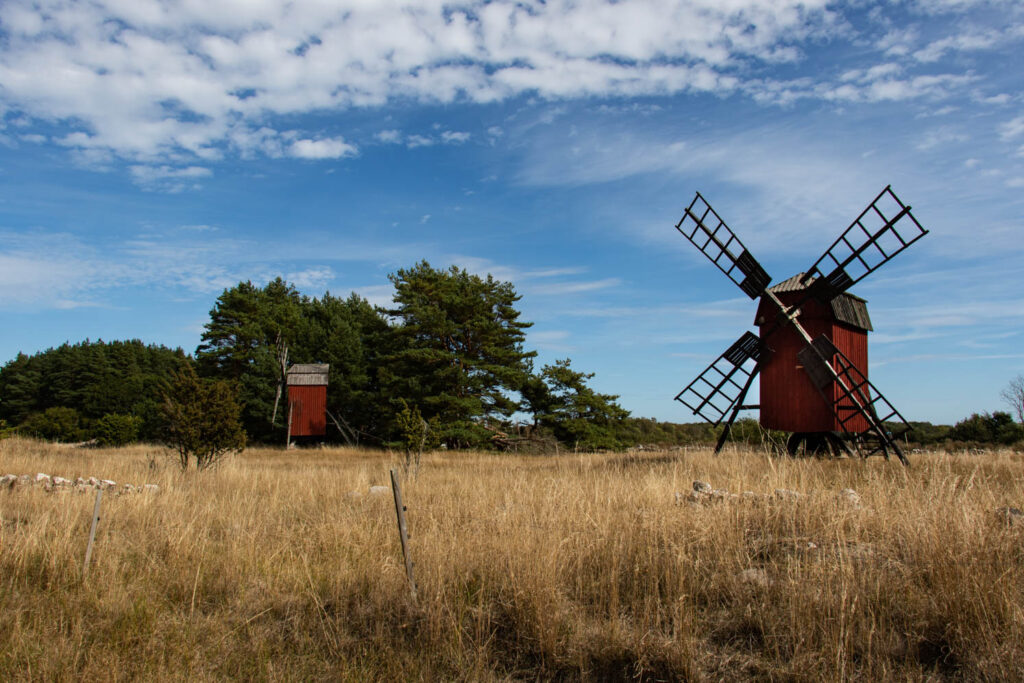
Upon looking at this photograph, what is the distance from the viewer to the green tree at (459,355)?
2762 cm

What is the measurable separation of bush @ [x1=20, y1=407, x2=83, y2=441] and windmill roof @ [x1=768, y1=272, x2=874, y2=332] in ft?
129

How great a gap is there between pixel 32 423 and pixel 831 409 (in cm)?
4181

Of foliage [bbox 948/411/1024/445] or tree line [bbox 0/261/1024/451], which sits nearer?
foliage [bbox 948/411/1024/445]

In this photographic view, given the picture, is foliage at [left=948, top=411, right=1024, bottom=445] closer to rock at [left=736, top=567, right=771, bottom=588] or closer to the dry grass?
the dry grass

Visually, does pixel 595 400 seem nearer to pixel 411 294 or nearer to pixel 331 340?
pixel 411 294

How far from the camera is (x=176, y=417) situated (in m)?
13.8

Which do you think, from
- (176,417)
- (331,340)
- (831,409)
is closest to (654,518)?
(831,409)

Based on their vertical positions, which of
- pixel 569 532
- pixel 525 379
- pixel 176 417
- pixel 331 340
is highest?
pixel 331 340

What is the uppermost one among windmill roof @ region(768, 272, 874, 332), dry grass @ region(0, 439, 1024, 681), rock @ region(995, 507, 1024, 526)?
windmill roof @ region(768, 272, 874, 332)

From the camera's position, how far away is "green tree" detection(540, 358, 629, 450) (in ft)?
89.7

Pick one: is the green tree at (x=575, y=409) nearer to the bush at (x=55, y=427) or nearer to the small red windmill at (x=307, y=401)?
the small red windmill at (x=307, y=401)

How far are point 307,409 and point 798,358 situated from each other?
25.8 m

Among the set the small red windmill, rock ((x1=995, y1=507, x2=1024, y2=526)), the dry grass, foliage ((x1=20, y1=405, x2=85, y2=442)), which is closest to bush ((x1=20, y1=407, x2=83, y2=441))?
foliage ((x1=20, y1=405, x2=85, y2=442))

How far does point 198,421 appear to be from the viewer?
45.8 ft
